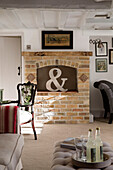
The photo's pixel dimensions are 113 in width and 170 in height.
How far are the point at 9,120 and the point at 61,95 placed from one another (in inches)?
111

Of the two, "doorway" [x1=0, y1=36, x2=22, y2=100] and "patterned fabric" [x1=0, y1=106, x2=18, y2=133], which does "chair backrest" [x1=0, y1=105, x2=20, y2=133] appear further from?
"doorway" [x1=0, y1=36, x2=22, y2=100]

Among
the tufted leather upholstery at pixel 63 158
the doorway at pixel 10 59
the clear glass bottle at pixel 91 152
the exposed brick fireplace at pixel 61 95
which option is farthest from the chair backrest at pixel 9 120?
the doorway at pixel 10 59

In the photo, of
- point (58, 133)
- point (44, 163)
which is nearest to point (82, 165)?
point (44, 163)

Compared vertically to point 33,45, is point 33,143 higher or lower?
lower

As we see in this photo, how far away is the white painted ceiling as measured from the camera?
362cm

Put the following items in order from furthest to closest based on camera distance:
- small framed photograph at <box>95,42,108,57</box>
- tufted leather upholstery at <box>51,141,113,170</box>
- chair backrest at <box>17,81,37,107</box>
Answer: small framed photograph at <box>95,42,108,57</box> < chair backrest at <box>17,81,37,107</box> < tufted leather upholstery at <box>51,141,113,170</box>

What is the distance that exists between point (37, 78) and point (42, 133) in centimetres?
161

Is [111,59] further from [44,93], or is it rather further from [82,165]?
[82,165]

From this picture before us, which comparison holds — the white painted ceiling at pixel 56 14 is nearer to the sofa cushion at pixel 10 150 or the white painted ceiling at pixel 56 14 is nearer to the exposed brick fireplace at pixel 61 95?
the exposed brick fireplace at pixel 61 95

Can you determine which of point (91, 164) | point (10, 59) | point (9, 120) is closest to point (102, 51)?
point (10, 59)

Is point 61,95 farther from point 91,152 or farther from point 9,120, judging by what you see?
point 91,152

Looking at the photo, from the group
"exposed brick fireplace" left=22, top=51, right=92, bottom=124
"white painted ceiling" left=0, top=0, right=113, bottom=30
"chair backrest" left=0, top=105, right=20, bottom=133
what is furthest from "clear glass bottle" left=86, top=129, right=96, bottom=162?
"exposed brick fireplace" left=22, top=51, right=92, bottom=124

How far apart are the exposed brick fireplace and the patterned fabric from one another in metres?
2.67

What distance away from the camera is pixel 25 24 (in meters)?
5.51
